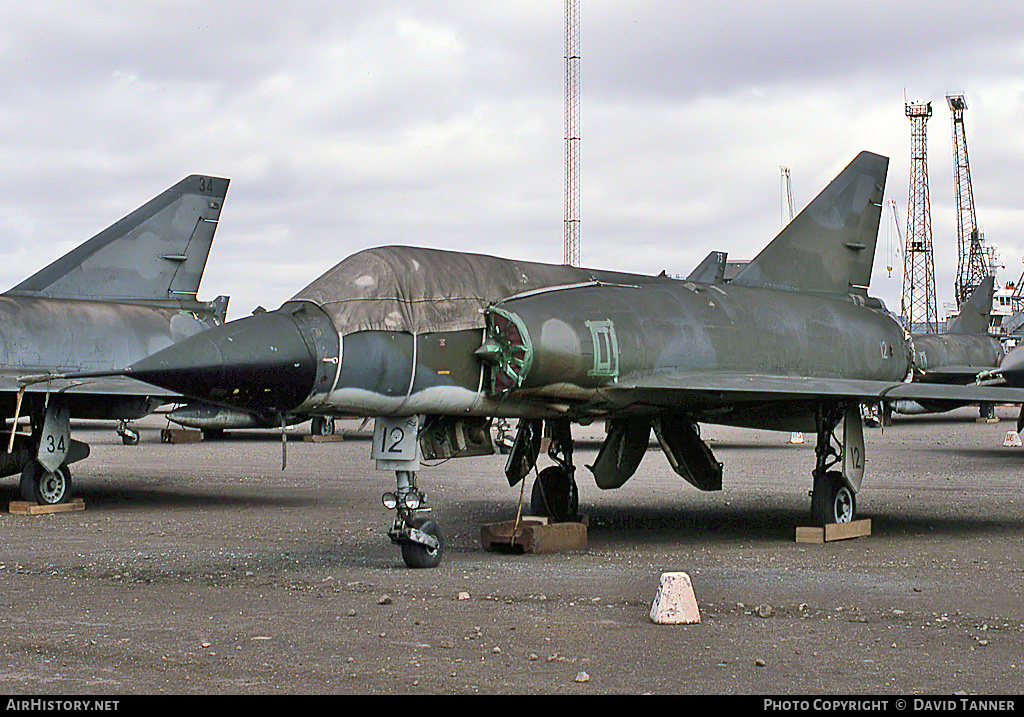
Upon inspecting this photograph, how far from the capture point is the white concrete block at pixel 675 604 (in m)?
6.96

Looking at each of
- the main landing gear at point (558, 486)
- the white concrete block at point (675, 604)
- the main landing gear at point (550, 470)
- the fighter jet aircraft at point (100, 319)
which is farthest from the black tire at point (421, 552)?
the fighter jet aircraft at point (100, 319)

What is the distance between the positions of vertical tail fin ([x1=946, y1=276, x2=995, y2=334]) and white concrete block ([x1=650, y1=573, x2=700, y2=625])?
119 feet

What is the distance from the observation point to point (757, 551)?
10406 millimetres

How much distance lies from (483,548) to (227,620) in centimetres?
371

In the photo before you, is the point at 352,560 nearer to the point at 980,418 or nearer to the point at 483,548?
the point at 483,548

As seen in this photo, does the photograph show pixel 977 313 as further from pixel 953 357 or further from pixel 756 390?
pixel 756 390

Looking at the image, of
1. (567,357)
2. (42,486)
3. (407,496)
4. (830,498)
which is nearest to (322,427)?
(42,486)

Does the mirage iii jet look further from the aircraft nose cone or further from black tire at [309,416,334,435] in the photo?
black tire at [309,416,334,435]

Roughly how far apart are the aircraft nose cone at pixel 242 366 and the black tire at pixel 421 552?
148 cm

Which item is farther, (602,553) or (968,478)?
(968,478)

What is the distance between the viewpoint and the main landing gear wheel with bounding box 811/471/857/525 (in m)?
11.4

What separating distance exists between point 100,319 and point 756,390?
32.0ft

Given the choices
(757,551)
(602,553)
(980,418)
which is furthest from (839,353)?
(980,418)

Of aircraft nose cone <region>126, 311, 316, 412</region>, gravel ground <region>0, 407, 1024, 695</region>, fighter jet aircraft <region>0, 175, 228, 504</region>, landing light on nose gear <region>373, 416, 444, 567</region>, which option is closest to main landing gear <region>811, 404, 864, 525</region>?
gravel ground <region>0, 407, 1024, 695</region>
